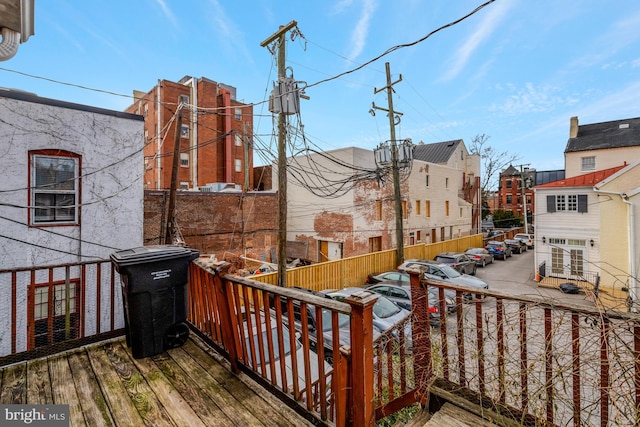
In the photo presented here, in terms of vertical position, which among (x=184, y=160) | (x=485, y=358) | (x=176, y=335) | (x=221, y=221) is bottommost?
(x=176, y=335)

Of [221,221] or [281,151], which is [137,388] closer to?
[281,151]

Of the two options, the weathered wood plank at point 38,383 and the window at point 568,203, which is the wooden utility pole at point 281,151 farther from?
the window at point 568,203

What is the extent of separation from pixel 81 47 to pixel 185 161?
20.8m

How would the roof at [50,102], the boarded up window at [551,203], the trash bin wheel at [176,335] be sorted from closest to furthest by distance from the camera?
1. the trash bin wheel at [176,335]
2. the roof at [50,102]
3. the boarded up window at [551,203]

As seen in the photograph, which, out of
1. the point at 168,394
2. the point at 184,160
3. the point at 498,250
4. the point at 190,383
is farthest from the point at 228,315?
the point at 184,160

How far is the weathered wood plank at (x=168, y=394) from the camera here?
213 cm

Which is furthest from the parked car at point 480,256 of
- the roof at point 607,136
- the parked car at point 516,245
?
the roof at point 607,136

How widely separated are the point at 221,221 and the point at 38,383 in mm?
12445

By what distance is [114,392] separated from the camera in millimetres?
Answer: 2434

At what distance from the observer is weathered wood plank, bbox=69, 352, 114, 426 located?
2.13 metres

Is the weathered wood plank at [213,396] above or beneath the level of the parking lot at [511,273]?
above

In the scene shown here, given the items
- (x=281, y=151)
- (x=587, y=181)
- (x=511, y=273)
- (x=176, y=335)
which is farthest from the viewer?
(x=511, y=273)

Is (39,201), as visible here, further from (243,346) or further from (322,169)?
(322,169)

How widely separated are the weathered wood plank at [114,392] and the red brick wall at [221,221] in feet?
29.8
